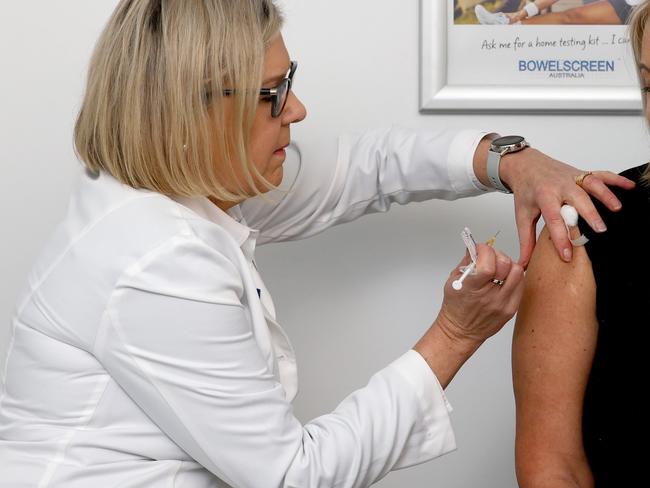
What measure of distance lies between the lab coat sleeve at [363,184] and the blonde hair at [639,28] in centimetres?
31

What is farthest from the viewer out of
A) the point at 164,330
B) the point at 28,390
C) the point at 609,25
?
the point at 609,25

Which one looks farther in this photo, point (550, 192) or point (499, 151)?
point (499, 151)

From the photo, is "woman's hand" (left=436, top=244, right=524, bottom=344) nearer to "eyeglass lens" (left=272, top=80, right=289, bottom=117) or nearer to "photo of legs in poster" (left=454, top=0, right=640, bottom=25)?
"eyeglass lens" (left=272, top=80, right=289, bottom=117)

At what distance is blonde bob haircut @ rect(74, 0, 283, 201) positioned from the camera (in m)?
1.22

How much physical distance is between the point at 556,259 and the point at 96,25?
1131 mm

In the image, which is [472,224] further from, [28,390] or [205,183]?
[28,390]

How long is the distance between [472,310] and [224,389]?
1.23 ft

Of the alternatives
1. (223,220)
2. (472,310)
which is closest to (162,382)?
(223,220)

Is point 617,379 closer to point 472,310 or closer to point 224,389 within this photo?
point 472,310

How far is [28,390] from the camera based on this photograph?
49.3 inches

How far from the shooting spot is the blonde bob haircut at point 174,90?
122cm

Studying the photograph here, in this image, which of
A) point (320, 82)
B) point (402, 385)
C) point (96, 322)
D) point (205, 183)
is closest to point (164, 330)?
point (96, 322)

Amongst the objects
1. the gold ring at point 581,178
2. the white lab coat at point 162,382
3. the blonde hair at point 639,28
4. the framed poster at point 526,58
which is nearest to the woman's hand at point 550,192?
the gold ring at point 581,178

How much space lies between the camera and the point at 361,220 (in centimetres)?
195
